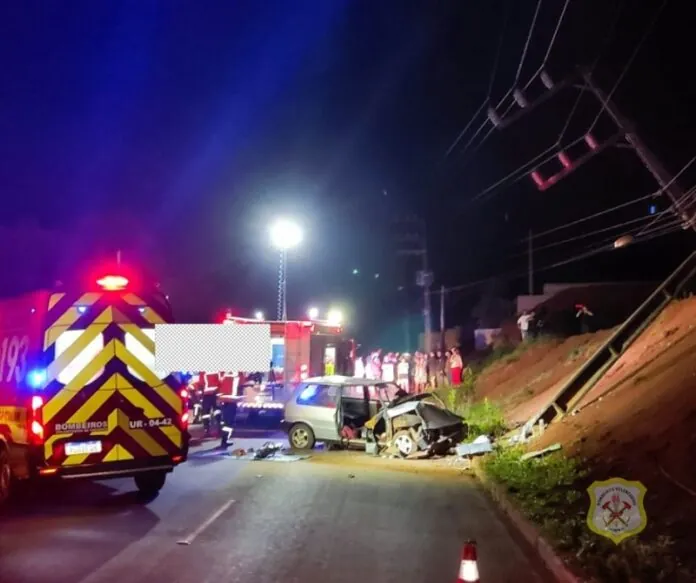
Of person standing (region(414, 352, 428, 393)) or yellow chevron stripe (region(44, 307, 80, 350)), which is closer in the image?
yellow chevron stripe (region(44, 307, 80, 350))

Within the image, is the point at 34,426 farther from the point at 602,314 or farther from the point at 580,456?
the point at 602,314

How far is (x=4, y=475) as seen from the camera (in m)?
10.1

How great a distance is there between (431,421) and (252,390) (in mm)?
6217

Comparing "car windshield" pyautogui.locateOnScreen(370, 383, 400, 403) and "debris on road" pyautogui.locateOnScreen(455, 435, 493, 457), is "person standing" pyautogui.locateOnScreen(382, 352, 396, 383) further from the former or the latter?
"debris on road" pyautogui.locateOnScreen(455, 435, 493, 457)

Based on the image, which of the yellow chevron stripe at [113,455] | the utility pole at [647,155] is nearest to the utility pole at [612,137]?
the utility pole at [647,155]

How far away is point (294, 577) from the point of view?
7285 mm

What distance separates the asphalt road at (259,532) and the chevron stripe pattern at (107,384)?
0.85 m

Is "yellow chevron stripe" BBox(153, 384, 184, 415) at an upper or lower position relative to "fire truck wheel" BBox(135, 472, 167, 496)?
upper

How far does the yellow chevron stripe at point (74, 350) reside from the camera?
9.74 meters

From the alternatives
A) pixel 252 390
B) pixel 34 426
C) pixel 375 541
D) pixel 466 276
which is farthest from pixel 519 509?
pixel 466 276

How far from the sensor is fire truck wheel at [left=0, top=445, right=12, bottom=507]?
10.0 metres

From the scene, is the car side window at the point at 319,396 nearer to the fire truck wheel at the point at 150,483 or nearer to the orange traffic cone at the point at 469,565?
the fire truck wheel at the point at 150,483

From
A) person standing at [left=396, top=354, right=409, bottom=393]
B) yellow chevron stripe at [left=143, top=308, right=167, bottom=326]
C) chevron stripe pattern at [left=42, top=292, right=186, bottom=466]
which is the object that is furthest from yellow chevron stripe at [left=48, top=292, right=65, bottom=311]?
person standing at [left=396, top=354, right=409, bottom=393]

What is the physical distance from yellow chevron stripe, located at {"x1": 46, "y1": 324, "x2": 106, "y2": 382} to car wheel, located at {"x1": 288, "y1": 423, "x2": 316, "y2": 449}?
7889 millimetres
